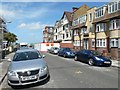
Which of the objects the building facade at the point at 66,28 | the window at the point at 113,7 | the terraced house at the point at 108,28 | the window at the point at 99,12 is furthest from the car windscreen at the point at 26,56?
the building facade at the point at 66,28

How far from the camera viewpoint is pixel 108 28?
33.4m

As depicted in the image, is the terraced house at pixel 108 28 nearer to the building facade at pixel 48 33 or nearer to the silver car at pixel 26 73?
the silver car at pixel 26 73

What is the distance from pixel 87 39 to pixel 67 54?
1399cm

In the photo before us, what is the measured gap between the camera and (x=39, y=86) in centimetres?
950

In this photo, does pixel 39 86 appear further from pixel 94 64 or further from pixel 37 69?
pixel 94 64

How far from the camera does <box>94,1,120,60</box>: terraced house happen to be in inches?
1175

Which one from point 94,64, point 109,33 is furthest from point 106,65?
point 109,33

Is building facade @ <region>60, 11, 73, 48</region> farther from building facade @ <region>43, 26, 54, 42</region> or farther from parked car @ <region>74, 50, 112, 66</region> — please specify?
parked car @ <region>74, 50, 112, 66</region>

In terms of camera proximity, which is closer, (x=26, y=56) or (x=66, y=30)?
(x=26, y=56)

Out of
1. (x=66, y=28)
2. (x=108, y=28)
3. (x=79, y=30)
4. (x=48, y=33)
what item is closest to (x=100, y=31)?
(x=108, y=28)

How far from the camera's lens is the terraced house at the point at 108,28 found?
97.9ft

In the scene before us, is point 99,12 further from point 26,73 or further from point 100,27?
point 26,73

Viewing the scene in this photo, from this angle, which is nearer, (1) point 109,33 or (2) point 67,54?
(2) point 67,54

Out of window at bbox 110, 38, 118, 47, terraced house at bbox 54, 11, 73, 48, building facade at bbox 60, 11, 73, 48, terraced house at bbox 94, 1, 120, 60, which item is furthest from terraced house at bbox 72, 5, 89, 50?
window at bbox 110, 38, 118, 47
